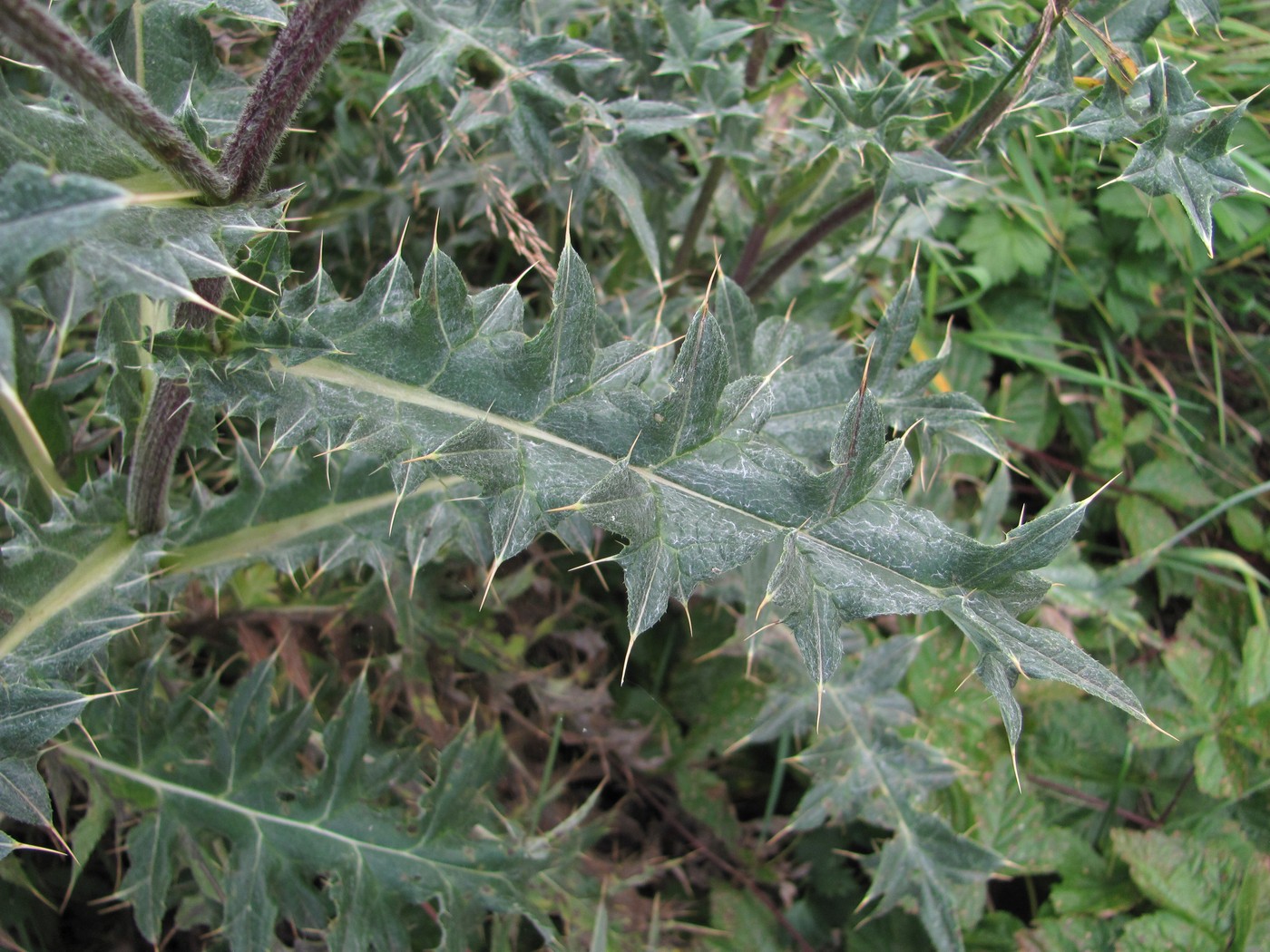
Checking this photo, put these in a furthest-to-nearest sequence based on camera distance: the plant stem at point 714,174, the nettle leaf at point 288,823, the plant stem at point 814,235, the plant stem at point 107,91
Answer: the plant stem at point 714,174 < the plant stem at point 814,235 < the nettle leaf at point 288,823 < the plant stem at point 107,91

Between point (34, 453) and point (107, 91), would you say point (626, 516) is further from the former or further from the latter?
point (34, 453)

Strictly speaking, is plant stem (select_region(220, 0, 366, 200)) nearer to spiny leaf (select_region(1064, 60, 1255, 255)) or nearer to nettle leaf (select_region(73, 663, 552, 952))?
nettle leaf (select_region(73, 663, 552, 952))

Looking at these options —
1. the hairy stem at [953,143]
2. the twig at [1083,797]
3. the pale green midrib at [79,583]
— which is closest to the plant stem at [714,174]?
the hairy stem at [953,143]

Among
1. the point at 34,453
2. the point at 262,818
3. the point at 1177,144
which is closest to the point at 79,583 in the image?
the point at 34,453

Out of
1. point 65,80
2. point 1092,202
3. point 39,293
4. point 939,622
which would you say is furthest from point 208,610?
point 1092,202

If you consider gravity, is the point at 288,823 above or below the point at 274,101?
below

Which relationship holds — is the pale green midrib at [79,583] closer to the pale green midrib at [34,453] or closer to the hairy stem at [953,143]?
the pale green midrib at [34,453]
